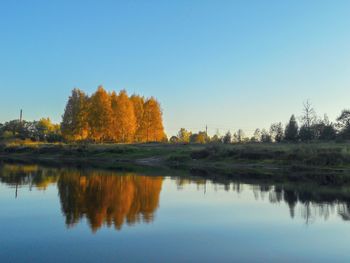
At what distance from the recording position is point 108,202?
24.3 metres

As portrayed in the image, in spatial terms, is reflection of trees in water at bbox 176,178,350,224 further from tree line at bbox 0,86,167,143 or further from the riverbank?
tree line at bbox 0,86,167,143

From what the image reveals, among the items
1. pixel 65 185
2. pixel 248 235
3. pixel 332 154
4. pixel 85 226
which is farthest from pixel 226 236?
pixel 332 154

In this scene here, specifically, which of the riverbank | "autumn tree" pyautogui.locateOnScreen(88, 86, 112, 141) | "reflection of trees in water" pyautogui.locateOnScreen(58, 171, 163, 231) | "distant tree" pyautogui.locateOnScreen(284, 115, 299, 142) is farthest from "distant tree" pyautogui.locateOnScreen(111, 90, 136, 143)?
"reflection of trees in water" pyautogui.locateOnScreen(58, 171, 163, 231)

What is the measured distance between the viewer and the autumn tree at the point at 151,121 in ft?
329

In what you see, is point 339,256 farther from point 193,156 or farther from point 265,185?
point 193,156

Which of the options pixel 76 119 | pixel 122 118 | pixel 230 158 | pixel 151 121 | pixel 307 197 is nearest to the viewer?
pixel 307 197

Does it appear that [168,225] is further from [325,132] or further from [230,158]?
[325,132]

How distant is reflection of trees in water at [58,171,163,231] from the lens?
63.1 feet

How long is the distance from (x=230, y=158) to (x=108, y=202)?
44.3 metres

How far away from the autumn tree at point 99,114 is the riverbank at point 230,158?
20.7 ft

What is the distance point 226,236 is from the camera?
54.6 ft

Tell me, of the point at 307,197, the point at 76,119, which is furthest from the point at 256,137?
the point at 307,197

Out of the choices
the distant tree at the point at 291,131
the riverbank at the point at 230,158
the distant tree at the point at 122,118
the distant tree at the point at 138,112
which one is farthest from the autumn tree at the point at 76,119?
the distant tree at the point at 291,131

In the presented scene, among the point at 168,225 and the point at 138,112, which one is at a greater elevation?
the point at 138,112
